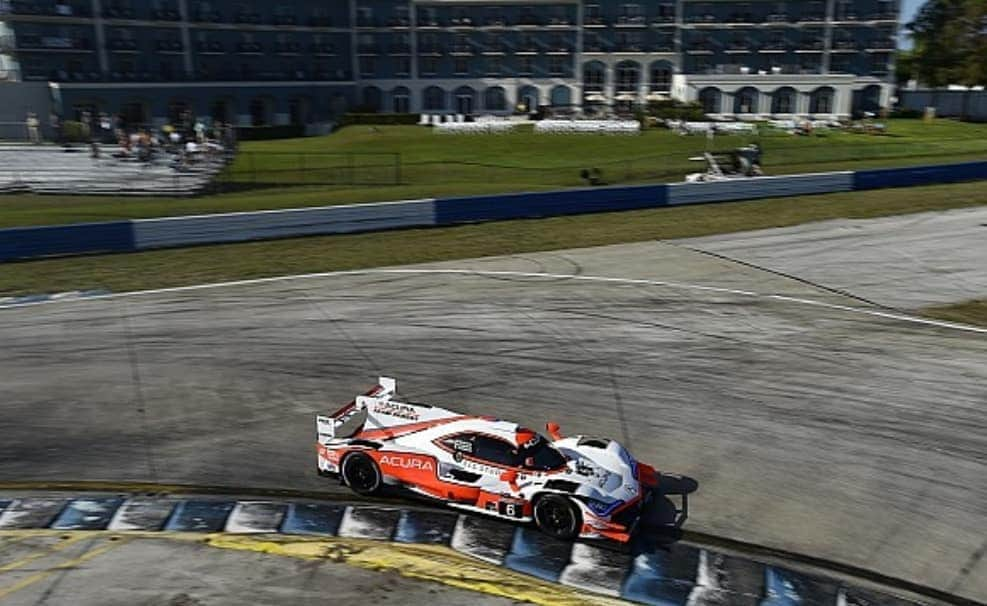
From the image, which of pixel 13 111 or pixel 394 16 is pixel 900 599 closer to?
pixel 13 111

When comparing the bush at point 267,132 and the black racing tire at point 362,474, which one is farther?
the bush at point 267,132

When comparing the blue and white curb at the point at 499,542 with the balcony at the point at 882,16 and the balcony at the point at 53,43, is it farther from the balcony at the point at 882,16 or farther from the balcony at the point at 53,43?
the balcony at the point at 882,16

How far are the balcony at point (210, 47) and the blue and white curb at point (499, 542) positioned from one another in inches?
2828

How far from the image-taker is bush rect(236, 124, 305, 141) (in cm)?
6862

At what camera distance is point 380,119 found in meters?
75.3

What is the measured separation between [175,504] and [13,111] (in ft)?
218

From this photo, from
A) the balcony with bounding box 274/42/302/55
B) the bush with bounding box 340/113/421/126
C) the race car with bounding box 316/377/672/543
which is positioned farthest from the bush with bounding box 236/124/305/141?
the race car with bounding box 316/377/672/543

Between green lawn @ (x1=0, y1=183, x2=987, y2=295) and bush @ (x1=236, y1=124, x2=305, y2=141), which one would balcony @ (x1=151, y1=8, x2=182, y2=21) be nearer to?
bush @ (x1=236, y1=124, x2=305, y2=141)

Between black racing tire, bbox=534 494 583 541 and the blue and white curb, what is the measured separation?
14 centimetres

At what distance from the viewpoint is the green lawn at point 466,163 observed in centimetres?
3531

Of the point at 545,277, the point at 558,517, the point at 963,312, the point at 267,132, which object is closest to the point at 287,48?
the point at 267,132

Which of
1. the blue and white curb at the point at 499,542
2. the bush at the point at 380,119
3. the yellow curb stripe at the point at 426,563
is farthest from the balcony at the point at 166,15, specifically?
the yellow curb stripe at the point at 426,563

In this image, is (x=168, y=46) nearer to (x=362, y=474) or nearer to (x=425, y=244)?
(x=425, y=244)

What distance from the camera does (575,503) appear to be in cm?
1016
